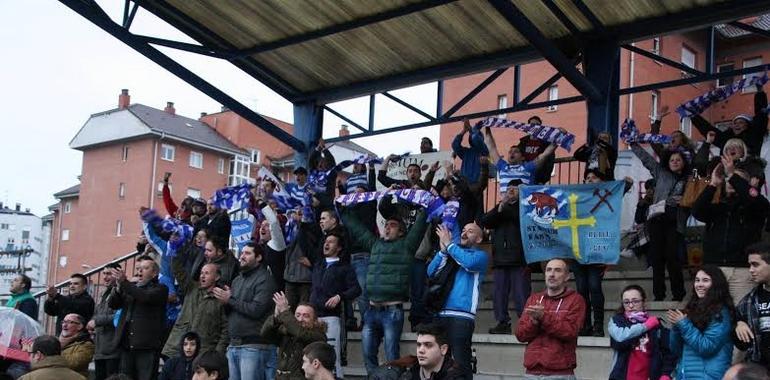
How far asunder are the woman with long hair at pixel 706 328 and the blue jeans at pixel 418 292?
3158mm

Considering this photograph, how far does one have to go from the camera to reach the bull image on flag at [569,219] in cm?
1002

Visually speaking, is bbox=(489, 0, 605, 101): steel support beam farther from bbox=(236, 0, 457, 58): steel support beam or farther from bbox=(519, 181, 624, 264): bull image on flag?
bbox=(519, 181, 624, 264): bull image on flag

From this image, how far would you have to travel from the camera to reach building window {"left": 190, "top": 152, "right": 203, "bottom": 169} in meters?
60.7

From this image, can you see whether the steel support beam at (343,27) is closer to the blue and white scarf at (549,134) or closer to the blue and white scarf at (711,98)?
the blue and white scarf at (549,134)

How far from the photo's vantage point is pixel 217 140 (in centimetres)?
6341

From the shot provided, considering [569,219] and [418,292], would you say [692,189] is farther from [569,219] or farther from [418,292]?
[418,292]

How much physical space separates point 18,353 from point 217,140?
54.0 m

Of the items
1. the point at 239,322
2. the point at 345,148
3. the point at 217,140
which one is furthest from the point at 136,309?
the point at 217,140

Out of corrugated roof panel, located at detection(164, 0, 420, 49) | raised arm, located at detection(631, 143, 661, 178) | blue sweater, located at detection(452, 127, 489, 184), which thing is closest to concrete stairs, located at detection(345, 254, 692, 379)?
raised arm, located at detection(631, 143, 661, 178)

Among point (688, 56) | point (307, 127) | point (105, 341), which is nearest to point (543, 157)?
point (307, 127)

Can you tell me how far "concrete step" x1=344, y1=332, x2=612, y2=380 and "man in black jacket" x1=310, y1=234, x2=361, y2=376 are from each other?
2.17 ft

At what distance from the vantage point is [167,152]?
2322 inches

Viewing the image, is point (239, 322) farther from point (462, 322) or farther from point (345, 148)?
point (345, 148)

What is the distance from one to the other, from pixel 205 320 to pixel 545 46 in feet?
16.0
